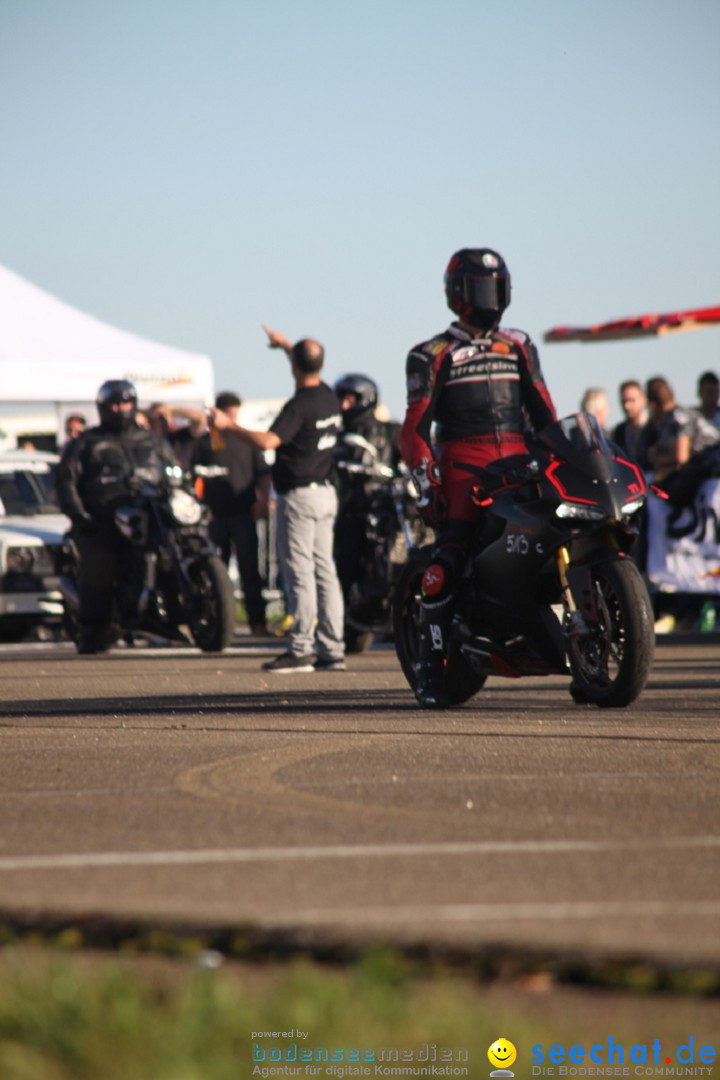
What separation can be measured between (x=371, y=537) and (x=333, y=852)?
10503 mm

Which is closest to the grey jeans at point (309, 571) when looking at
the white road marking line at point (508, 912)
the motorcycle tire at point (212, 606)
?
the motorcycle tire at point (212, 606)

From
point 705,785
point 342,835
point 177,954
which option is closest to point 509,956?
point 177,954

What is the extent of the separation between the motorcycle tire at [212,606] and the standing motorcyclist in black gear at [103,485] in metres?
1.00

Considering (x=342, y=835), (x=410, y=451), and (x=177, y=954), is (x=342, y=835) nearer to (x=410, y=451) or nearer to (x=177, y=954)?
(x=177, y=954)

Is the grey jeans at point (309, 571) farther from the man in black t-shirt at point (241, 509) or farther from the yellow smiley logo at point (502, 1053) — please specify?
the yellow smiley logo at point (502, 1053)

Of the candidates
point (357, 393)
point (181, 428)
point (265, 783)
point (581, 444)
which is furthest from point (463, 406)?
point (181, 428)

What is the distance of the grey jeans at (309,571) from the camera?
1282 cm

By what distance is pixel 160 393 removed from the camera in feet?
75.9

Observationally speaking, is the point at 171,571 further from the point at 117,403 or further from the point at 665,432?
the point at 665,432

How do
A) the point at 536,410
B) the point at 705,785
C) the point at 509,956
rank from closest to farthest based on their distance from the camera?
1. the point at 509,956
2. the point at 705,785
3. the point at 536,410

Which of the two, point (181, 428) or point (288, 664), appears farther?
point (181, 428)

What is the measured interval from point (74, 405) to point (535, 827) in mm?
18397

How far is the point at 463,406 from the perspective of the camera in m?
9.25

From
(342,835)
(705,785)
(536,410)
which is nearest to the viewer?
(342,835)
